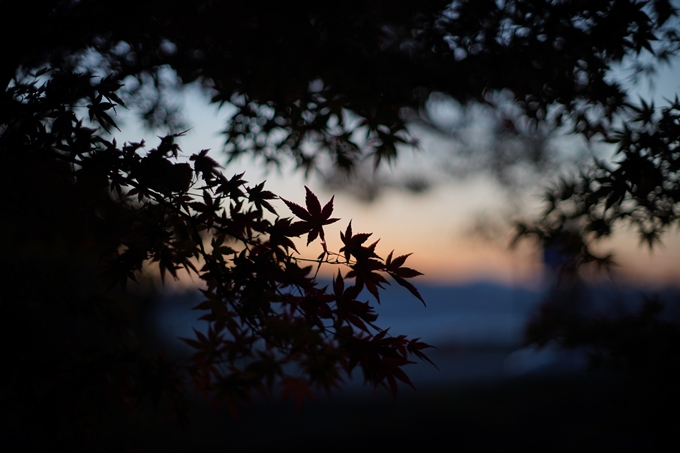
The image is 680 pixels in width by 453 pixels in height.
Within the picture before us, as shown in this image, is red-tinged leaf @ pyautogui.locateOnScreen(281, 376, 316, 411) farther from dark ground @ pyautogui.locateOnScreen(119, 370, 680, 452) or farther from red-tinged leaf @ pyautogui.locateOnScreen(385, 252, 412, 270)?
dark ground @ pyautogui.locateOnScreen(119, 370, 680, 452)

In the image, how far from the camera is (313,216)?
142 cm

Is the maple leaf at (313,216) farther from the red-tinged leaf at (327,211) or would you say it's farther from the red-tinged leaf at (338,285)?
the red-tinged leaf at (338,285)

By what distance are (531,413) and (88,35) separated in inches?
297

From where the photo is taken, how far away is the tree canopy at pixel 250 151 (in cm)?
149

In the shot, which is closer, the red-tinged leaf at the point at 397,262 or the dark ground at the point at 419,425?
the red-tinged leaf at the point at 397,262

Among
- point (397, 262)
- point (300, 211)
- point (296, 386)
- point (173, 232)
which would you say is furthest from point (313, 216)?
point (296, 386)

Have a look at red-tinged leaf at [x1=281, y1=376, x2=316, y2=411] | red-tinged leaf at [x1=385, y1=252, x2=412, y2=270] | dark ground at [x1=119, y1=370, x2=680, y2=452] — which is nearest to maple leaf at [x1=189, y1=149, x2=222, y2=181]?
red-tinged leaf at [x1=385, y1=252, x2=412, y2=270]

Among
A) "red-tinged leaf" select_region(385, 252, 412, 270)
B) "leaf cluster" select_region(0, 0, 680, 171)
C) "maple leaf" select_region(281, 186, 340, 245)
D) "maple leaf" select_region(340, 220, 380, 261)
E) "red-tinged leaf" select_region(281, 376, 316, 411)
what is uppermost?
"leaf cluster" select_region(0, 0, 680, 171)

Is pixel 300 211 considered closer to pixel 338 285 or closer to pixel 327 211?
pixel 327 211

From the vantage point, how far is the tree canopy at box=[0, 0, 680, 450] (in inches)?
58.5

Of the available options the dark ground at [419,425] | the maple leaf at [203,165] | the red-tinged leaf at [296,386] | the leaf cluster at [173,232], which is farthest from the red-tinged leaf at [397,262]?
the dark ground at [419,425]

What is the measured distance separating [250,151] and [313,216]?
153 centimetres

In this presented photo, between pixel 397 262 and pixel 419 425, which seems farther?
pixel 419 425

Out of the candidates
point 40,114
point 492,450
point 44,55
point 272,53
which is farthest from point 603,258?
point 492,450
